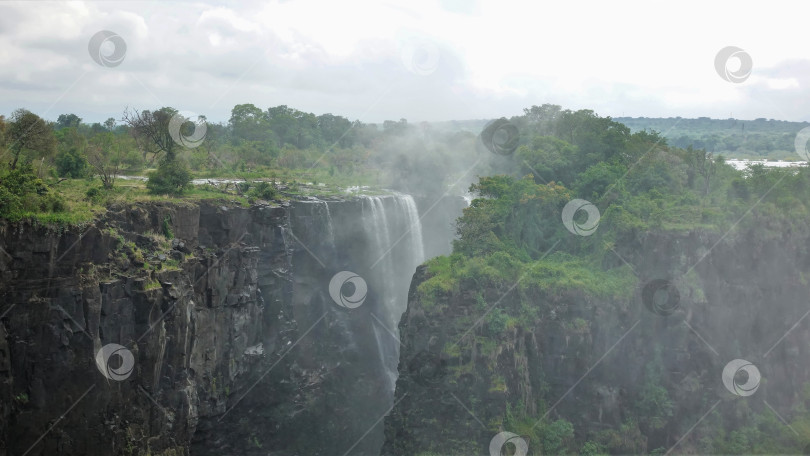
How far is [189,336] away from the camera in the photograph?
111 feet

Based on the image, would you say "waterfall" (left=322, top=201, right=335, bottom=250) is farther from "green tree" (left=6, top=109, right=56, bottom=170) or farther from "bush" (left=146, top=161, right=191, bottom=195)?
"green tree" (left=6, top=109, right=56, bottom=170)

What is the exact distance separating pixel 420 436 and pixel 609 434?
10.6 meters

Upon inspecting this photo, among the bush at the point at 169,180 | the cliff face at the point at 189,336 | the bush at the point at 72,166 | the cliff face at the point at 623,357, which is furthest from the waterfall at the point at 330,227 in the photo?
the bush at the point at 72,166

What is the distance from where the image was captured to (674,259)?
41.2m

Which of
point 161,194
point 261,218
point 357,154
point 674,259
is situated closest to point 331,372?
point 261,218

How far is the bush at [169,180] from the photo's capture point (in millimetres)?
36875

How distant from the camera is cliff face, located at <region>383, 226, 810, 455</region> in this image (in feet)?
120

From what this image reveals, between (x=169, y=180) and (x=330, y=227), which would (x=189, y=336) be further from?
(x=330, y=227)

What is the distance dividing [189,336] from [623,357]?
24.0 meters

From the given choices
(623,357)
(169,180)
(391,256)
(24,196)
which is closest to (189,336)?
(169,180)

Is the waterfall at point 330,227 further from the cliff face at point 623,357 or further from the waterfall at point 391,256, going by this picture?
the cliff face at point 623,357

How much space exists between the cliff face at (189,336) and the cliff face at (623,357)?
731 cm

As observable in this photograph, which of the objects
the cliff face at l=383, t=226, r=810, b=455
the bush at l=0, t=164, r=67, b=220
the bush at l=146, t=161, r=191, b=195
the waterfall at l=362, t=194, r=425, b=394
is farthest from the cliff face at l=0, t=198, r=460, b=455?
the cliff face at l=383, t=226, r=810, b=455

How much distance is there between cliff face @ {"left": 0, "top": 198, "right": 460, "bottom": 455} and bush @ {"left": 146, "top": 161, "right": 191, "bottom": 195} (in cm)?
190
